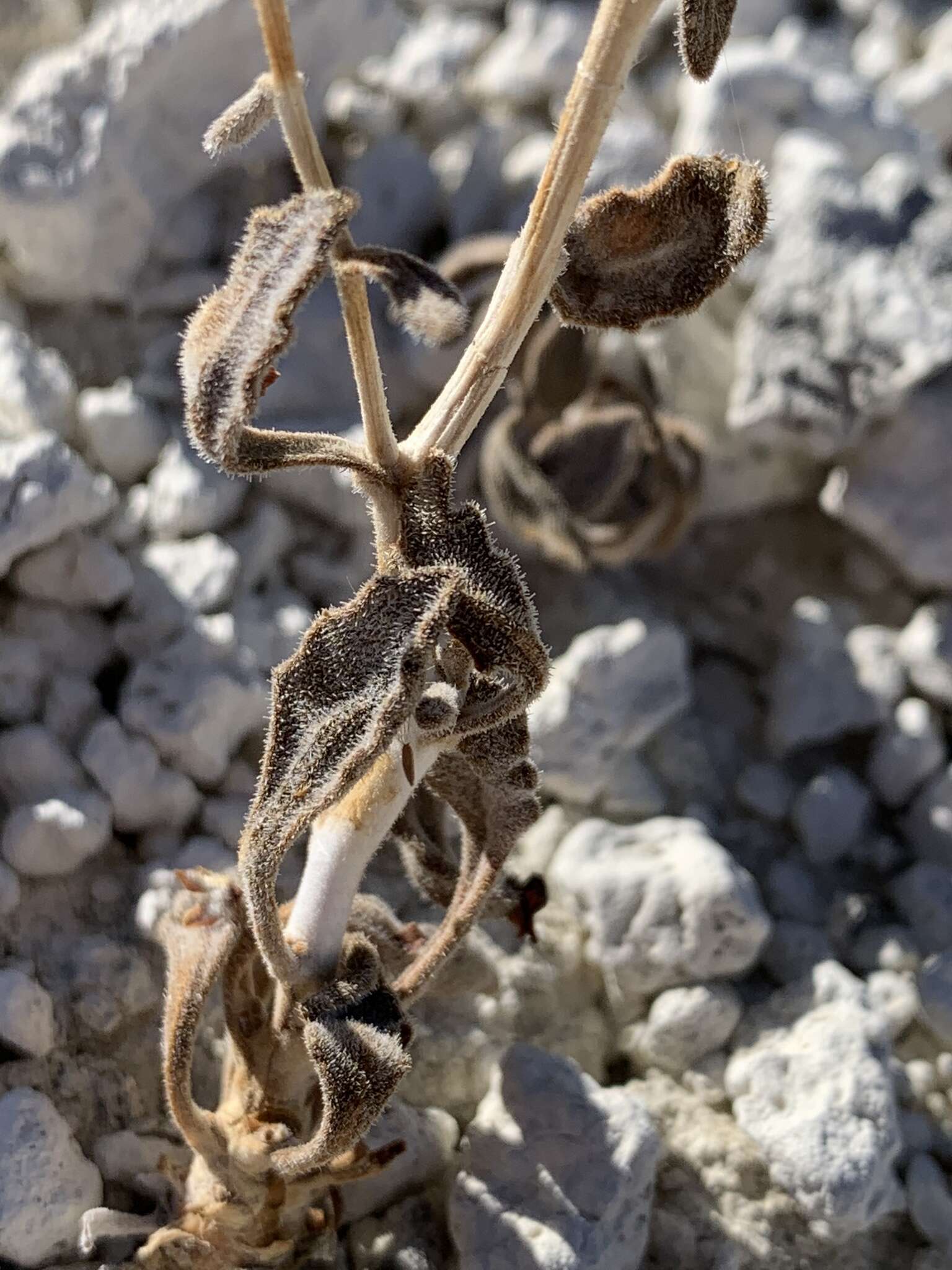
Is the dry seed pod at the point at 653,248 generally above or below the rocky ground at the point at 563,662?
above

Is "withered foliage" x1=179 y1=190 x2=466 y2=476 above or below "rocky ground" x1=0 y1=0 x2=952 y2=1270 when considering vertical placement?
above

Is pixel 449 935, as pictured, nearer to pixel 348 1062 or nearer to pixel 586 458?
pixel 348 1062

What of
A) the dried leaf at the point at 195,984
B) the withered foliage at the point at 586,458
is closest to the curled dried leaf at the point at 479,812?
the dried leaf at the point at 195,984

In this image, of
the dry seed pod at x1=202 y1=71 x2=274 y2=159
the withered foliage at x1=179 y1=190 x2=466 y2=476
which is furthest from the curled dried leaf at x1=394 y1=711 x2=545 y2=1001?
the dry seed pod at x1=202 y1=71 x2=274 y2=159

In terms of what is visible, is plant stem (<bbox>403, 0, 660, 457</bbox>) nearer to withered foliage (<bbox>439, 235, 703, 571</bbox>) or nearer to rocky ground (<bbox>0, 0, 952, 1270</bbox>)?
rocky ground (<bbox>0, 0, 952, 1270</bbox>)

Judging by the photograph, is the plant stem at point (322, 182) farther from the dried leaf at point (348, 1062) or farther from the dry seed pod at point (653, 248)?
the dried leaf at point (348, 1062)

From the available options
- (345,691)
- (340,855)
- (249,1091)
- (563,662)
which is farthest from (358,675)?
(563,662)

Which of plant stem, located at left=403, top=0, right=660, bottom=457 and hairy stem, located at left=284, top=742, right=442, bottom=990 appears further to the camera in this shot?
hairy stem, located at left=284, top=742, right=442, bottom=990
